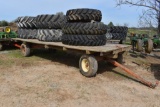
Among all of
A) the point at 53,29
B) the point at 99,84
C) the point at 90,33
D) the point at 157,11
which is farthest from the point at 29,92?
the point at 157,11

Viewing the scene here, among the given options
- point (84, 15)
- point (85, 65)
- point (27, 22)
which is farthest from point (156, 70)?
point (27, 22)

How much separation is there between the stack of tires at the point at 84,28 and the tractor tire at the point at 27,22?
2.54 metres

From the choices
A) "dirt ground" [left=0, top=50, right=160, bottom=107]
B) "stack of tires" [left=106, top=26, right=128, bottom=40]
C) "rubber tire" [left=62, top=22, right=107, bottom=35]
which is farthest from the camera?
"stack of tires" [left=106, top=26, right=128, bottom=40]

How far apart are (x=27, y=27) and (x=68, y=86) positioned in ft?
16.9

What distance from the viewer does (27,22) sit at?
10156 millimetres

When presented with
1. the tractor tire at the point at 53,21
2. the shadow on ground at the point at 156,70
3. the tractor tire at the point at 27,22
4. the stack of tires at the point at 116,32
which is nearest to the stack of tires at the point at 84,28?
the tractor tire at the point at 53,21

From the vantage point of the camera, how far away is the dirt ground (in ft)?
16.8

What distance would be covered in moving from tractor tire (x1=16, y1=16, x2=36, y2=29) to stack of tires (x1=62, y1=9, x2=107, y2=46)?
2.54m

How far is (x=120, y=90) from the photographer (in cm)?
593

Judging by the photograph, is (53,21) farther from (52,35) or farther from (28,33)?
(28,33)

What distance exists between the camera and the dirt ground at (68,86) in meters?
5.12

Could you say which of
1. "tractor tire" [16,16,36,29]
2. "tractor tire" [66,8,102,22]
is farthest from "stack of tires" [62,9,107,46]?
"tractor tire" [16,16,36,29]

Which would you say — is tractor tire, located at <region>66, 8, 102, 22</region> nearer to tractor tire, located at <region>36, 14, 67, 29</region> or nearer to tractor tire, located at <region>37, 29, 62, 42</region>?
tractor tire, located at <region>36, 14, 67, 29</region>

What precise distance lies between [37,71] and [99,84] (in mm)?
2361
